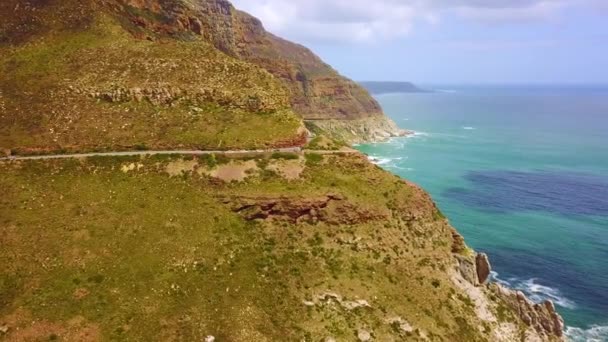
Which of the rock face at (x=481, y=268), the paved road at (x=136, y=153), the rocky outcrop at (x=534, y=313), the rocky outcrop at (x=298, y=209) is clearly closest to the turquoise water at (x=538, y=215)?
the rocky outcrop at (x=534, y=313)

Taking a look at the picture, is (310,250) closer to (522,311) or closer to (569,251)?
(522,311)

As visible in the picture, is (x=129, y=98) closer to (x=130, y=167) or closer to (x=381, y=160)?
(x=130, y=167)

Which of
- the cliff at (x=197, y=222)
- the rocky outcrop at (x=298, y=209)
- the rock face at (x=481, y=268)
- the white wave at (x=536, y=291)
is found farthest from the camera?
the white wave at (x=536, y=291)

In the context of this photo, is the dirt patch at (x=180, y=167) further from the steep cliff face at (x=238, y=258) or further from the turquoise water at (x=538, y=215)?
the turquoise water at (x=538, y=215)

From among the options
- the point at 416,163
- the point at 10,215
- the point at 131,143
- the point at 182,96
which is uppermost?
the point at 182,96

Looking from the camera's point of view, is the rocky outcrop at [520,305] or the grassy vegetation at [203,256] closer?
the grassy vegetation at [203,256]

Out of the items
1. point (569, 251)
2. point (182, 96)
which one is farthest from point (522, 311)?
point (182, 96)
